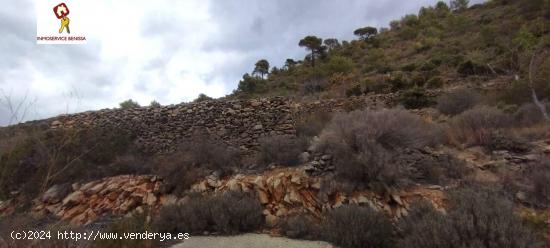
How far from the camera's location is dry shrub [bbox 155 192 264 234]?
5809 millimetres

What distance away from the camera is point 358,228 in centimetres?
469

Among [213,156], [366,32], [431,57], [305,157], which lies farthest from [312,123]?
[366,32]

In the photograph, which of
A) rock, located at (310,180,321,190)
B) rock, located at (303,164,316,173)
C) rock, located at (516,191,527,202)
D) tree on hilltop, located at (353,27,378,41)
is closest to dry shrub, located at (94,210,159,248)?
rock, located at (310,180,321,190)

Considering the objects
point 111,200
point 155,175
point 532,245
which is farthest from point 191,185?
point 532,245

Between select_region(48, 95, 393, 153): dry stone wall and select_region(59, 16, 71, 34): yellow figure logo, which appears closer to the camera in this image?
select_region(59, 16, 71, 34): yellow figure logo

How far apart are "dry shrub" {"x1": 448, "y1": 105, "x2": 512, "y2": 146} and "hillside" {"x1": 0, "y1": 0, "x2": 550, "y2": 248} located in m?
0.03

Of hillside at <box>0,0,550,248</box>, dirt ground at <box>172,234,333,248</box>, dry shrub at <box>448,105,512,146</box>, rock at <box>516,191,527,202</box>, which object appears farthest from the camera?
dry shrub at <box>448,105,512,146</box>

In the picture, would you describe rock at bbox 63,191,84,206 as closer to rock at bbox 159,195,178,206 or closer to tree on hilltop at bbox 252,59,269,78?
rock at bbox 159,195,178,206

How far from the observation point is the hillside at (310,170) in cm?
456

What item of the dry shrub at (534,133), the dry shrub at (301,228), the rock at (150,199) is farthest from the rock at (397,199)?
the rock at (150,199)

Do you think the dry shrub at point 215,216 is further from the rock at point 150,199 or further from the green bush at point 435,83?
the green bush at point 435,83

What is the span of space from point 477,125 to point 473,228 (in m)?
4.93

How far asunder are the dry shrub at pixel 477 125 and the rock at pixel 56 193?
10.2m

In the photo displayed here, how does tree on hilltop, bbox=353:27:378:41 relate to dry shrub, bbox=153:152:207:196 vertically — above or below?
above
